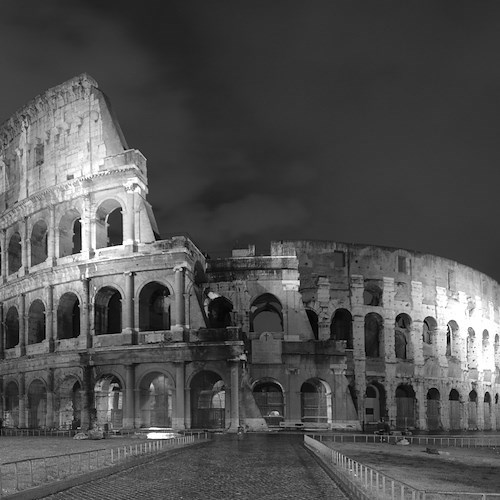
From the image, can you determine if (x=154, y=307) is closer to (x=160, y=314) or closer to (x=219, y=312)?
(x=160, y=314)

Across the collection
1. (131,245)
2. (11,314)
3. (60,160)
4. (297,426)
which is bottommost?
→ (297,426)

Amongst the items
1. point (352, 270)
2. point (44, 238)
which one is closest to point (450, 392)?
point (352, 270)

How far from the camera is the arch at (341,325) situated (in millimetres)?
43562

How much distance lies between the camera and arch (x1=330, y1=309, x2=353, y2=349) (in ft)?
143

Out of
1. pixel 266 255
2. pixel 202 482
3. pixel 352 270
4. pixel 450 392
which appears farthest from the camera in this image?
pixel 450 392

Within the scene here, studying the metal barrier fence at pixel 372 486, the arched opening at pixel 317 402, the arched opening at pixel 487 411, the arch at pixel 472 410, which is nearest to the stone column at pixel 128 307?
the arched opening at pixel 317 402

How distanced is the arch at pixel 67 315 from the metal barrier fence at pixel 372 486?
21548 mm

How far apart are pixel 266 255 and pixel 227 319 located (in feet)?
13.4

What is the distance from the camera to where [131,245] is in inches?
1377

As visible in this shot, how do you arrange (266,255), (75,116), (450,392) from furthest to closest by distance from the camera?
(450,392)
(266,255)
(75,116)

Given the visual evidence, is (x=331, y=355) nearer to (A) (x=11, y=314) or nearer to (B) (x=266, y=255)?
(B) (x=266, y=255)

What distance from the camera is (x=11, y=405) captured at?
130 ft

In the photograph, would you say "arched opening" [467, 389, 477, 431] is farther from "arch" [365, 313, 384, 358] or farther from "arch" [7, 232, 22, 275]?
"arch" [7, 232, 22, 275]

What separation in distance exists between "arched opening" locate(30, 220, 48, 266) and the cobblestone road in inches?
813
